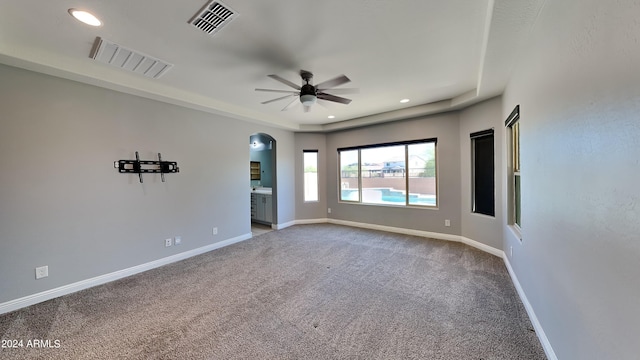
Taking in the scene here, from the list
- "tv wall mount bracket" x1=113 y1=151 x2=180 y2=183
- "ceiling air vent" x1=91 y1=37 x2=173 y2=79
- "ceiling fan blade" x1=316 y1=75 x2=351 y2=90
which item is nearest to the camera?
"ceiling air vent" x1=91 y1=37 x2=173 y2=79

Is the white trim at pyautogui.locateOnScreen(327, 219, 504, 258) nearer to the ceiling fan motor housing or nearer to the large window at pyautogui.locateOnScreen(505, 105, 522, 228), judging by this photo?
the large window at pyautogui.locateOnScreen(505, 105, 522, 228)

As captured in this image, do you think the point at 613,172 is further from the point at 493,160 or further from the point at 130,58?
the point at 130,58

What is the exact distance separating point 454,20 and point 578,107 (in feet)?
4.12

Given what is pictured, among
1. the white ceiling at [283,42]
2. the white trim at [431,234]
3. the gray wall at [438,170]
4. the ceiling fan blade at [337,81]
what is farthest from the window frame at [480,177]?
the ceiling fan blade at [337,81]

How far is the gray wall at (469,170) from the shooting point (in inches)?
139

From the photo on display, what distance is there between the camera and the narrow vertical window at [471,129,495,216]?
12.5ft

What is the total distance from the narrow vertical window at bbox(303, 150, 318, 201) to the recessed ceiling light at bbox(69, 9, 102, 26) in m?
4.62

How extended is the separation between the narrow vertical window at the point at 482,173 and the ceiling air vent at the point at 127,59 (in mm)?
4813

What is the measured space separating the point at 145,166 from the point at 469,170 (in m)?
5.37

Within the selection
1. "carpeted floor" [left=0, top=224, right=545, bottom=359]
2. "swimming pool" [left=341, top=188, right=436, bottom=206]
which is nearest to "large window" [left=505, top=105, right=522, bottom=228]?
"carpeted floor" [left=0, top=224, right=545, bottom=359]

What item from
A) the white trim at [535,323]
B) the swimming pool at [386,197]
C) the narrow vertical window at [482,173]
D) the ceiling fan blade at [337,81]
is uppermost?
the ceiling fan blade at [337,81]

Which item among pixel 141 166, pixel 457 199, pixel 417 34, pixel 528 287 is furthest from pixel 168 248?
pixel 457 199

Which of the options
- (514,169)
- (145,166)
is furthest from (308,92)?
(514,169)

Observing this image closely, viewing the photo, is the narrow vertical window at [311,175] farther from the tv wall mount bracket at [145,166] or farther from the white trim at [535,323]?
the white trim at [535,323]
